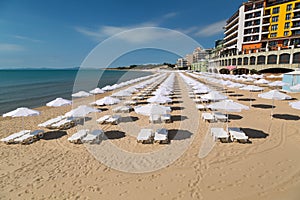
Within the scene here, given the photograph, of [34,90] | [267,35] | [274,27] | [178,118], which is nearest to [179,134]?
[178,118]

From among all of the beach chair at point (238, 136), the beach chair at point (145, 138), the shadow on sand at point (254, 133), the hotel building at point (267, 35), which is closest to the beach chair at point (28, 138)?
the beach chair at point (145, 138)

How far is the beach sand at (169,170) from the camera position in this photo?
4.30m

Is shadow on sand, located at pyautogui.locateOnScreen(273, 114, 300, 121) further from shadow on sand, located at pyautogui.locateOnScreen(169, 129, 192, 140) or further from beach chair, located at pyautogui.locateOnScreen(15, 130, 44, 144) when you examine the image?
beach chair, located at pyautogui.locateOnScreen(15, 130, 44, 144)

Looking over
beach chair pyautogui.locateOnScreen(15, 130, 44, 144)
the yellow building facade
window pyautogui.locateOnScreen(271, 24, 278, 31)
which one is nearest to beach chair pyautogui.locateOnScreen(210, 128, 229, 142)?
beach chair pyautogui.locateOnScreen(15, 130, 44, 144)

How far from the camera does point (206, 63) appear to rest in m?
70.3

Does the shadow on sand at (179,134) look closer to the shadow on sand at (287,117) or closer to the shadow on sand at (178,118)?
the shadow on sand at (178,118)

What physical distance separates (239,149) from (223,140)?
79 centimetres

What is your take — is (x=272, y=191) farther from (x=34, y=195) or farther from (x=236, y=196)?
(x=34, y=195)

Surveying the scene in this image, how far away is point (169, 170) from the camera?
5.18 meters

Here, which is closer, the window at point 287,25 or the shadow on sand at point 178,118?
the shadow on sand at point 178,118

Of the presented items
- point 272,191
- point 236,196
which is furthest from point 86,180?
Answer: point 272,191

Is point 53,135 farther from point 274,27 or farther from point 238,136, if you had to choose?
point 274,27

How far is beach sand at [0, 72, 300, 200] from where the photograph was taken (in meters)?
4.30

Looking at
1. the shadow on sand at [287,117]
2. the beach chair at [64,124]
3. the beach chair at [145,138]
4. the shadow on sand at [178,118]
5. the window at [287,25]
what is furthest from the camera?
the window at [287,25]
